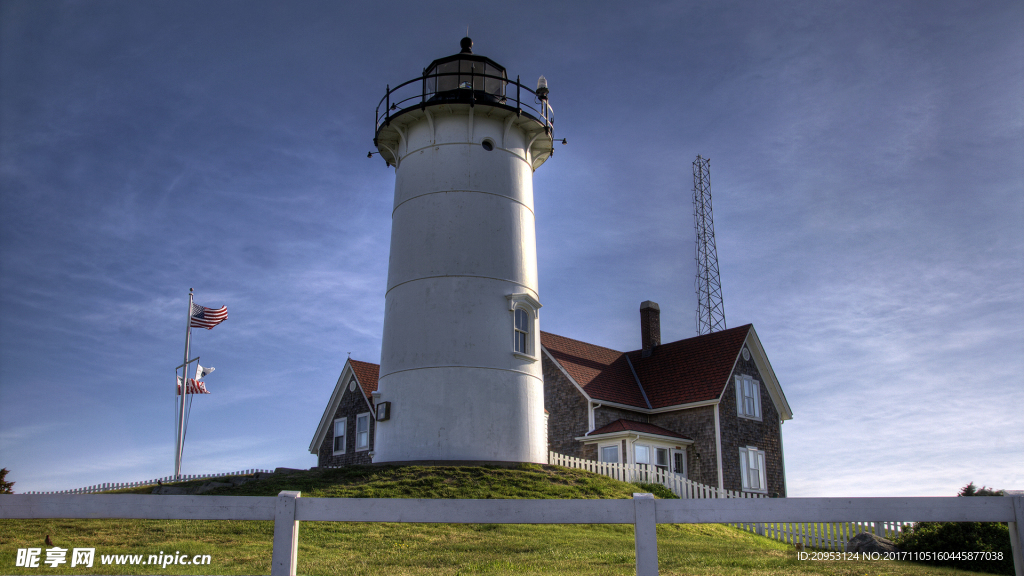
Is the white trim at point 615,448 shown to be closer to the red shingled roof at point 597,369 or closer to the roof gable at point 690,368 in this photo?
the red shingled roof at point 597,369

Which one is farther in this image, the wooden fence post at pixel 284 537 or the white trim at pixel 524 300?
the white trim at pixel 524 300

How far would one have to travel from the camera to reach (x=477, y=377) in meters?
19.2

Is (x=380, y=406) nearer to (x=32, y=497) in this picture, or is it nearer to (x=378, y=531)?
(x=378, y=531)

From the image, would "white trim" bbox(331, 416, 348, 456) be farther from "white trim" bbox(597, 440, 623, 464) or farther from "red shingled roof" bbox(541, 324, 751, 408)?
"white trim" bbox(597, 440, 623, 464)

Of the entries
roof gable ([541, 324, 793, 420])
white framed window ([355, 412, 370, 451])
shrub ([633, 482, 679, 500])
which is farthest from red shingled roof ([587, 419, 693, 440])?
white framed window ([355, 412, 370, 451])

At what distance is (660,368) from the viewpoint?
30234 millimetres

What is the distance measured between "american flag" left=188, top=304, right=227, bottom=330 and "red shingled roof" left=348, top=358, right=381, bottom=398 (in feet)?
16.9

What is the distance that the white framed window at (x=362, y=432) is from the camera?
28.2 m

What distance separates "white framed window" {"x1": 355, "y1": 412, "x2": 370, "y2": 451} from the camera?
2816cm

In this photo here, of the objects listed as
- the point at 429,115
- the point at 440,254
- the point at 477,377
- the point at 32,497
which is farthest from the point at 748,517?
the point at 429,115

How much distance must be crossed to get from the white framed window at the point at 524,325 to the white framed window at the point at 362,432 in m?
10.1

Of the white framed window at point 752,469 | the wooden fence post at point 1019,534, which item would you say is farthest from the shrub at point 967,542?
the white framed window at point 752,469

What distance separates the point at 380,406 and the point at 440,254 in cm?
424

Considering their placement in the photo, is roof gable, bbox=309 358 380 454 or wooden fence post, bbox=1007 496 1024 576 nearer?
wooden fence post, bbox=1007 496 1024 576
